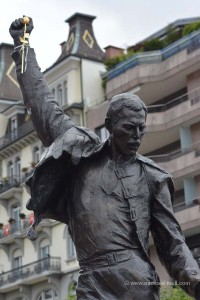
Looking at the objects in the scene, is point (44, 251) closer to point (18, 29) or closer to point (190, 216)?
point (190, 216)

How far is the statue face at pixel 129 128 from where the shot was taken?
6004mm

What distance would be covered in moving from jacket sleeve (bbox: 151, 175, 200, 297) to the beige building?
133 feet

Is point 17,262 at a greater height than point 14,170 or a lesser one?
lesser

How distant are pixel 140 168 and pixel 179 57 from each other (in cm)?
3569

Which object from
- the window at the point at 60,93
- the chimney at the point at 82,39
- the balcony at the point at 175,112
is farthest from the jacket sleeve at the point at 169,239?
the chimney at the point at 82,39

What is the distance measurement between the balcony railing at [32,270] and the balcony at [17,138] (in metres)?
7.13

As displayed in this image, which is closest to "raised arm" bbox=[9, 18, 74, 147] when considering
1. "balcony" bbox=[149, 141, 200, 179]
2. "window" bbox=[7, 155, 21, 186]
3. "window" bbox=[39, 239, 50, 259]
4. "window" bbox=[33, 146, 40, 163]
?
"balcony" bbox=[149, 141, 200, 179]

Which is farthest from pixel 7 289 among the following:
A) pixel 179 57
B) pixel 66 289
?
pixel 179 57

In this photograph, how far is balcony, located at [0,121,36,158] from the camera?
51688 mm

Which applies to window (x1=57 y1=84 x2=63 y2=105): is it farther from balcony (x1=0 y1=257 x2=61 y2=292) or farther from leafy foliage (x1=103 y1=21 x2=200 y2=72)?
balcony (x1=0 y1=257 x2=61 y2=292)

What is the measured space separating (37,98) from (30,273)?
4354 cm

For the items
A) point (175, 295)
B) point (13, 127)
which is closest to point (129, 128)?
point (175, 295)

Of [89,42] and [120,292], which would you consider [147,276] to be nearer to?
[120,292]

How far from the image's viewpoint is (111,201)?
6.05 m
